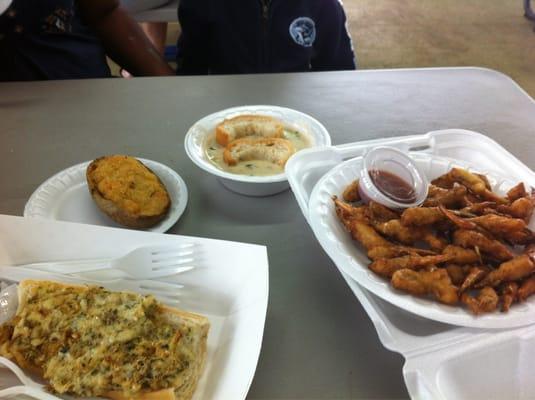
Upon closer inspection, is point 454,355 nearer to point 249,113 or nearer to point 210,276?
point 210,276

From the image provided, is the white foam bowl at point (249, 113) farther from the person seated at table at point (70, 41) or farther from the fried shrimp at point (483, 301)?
the person seated at table at point (70, 41)

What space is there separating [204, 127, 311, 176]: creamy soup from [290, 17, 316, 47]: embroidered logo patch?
78 centimetres

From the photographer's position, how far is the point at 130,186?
3.13ft

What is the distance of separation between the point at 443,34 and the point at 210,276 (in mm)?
3944

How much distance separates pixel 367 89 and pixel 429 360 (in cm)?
106

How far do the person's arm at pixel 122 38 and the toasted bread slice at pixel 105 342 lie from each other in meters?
1.18

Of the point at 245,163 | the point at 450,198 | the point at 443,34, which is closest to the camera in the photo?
the point at 450,198

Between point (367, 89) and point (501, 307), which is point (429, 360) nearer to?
point (501, 307)

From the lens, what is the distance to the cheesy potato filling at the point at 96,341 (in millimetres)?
612

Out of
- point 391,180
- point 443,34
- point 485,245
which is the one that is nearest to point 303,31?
point 391,180

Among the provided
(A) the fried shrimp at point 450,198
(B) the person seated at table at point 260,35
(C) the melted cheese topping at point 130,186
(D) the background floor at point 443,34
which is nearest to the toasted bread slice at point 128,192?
(C) the melted cheese topping at point 130,186

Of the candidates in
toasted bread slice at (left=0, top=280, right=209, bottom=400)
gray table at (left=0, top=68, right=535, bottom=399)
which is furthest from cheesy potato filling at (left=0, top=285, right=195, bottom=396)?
gray table at (left=0, top=68, right=535, bottom=399)

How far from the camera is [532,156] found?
1.19 metres

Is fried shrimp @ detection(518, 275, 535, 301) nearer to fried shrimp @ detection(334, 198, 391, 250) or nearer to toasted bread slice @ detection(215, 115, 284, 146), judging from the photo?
fried shrimp @ detection(334, 198, 391, 250)
